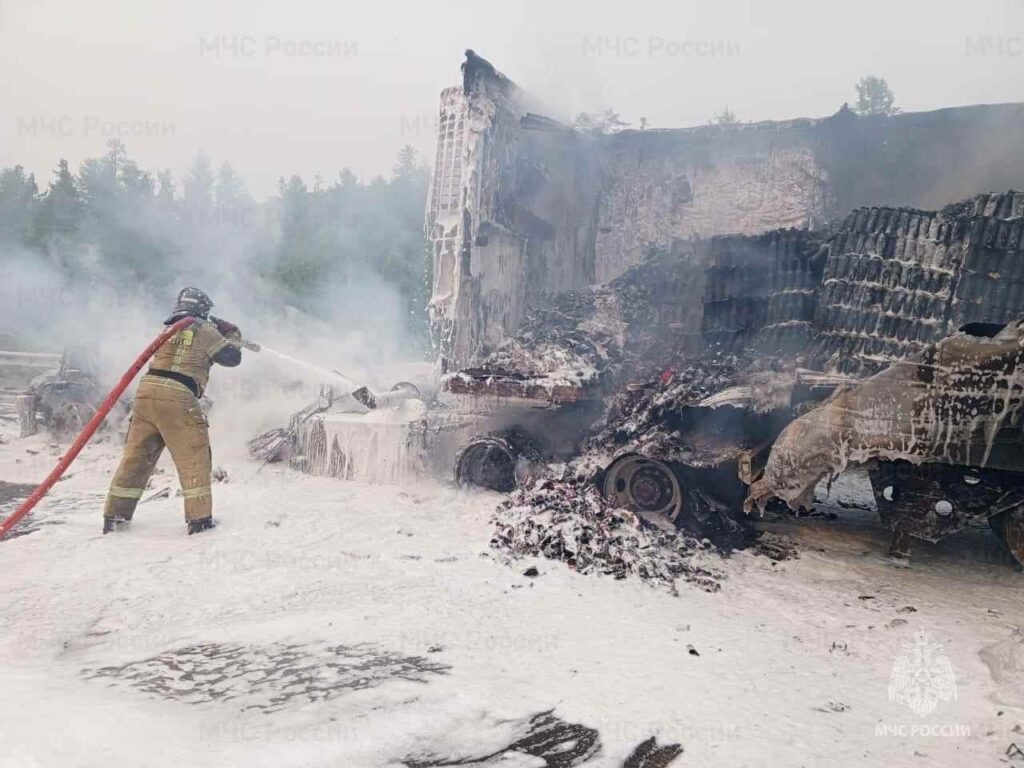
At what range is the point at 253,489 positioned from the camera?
7949 mm

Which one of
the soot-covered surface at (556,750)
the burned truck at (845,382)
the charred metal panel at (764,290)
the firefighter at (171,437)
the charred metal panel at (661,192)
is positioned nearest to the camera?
the soot-covered surface at (556,750)

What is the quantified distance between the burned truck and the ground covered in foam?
746mm

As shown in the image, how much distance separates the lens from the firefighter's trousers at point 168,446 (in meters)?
6.11

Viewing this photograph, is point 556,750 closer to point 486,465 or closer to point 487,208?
point 486,465

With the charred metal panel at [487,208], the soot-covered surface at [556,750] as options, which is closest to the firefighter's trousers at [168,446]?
the charred metal panel at [487,208]

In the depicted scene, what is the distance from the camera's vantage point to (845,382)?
5879mm

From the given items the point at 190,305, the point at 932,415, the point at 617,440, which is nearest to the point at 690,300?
the point at 617,440

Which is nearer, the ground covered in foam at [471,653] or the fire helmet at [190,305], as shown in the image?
the ground covered in foam at [471,653]

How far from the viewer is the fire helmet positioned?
21.5 ft

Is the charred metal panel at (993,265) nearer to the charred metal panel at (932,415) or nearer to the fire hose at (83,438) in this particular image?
the charred metal panel at (932,415)

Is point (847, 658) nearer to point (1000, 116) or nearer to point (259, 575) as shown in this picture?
point (259, 575)

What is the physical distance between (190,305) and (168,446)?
54.0 inches

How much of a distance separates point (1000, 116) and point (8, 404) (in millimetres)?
18854

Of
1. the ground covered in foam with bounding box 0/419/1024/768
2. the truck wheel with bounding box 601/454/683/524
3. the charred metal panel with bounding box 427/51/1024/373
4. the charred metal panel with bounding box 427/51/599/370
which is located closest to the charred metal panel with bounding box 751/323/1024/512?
the ground covered in foam with bounding box 0/419/1024/768
